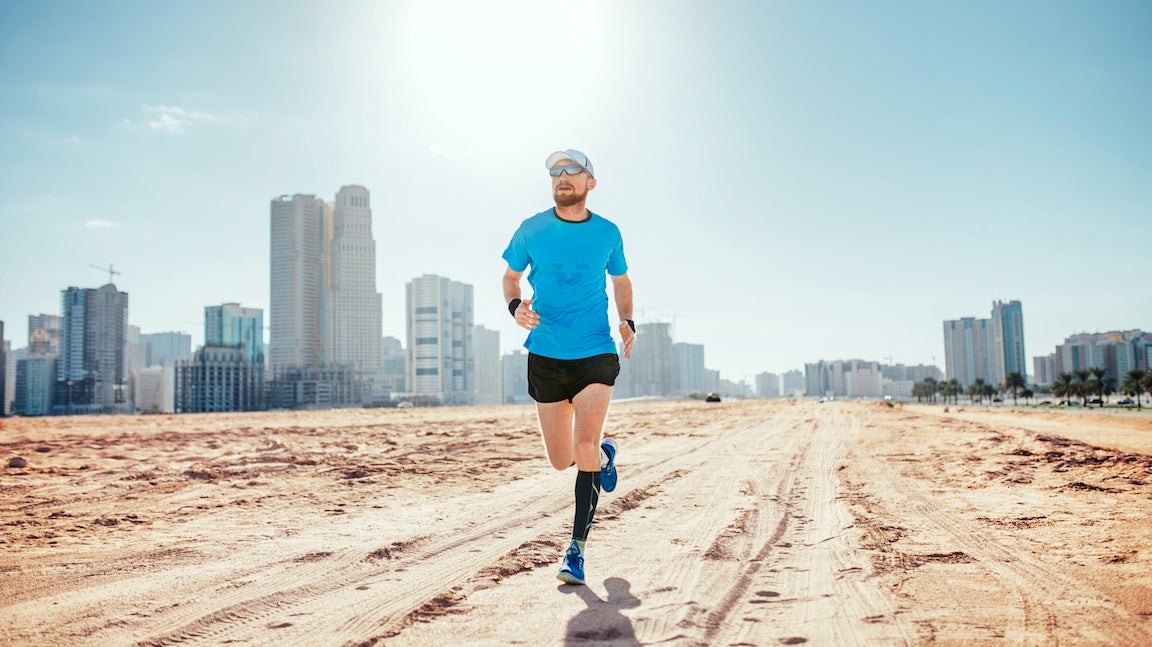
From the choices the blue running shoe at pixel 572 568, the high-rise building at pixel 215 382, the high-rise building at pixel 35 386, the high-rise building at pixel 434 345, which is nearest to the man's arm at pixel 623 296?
the blue running shoe at pixel 572 568

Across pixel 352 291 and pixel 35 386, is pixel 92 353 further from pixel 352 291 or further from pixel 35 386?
pixel 352 291

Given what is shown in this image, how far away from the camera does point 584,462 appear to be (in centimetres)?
419

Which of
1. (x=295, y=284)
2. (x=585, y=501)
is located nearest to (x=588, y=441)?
(x=585, y=501)

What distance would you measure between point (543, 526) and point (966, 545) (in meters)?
2.80

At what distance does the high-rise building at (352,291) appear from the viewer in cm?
18975

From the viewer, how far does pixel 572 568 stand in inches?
142

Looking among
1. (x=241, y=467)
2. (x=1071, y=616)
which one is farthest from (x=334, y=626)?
(x=241, y=467)

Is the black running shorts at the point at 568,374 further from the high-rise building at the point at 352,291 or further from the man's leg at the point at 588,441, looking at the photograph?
the high-rise building at the point at 352,291

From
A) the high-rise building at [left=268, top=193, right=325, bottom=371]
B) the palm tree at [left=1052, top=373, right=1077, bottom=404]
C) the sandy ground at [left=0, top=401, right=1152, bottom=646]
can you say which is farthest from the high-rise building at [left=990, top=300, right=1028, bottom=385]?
the sandy ground at [left=0, top=401, right=1152, bottom=646]

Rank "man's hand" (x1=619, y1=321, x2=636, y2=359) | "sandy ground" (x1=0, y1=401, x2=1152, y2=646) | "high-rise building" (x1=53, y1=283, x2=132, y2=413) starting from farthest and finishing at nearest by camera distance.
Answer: "high-rise building" (x1=53, y1=283, x2=132, y2=413) → "man's hand" (x1=619, y1=321, x2=636, y2=359) → "sandy ground" (x1=0, y1=401, x2=1152, y2=646)

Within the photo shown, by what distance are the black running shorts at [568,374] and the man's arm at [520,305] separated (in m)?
0.21

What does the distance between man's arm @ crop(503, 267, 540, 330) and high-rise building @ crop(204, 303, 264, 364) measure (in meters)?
176

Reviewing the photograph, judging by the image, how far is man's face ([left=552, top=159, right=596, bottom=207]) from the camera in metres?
4.29

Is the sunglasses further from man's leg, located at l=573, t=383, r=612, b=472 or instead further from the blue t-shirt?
man's leg, located at l=573, t=383, r=612, b=472
